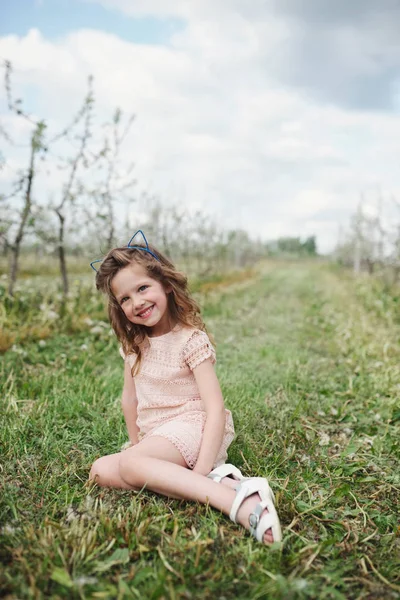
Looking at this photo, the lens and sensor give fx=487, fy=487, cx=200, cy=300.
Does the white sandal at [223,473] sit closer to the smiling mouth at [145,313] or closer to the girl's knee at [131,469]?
the girl's knee at [131,469]

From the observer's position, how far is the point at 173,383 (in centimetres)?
218

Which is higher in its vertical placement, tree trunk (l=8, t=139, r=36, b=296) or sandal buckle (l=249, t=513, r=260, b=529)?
tree trunk (l=8, t=139, r=36, b=296)

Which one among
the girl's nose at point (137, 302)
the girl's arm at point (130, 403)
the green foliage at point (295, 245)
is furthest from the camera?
the green foliage at point (295, 245)

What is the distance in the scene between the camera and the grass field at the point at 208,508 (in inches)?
56.7

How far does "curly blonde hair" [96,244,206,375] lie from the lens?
214 centimetres

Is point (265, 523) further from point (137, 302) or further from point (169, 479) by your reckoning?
point (137, 302)

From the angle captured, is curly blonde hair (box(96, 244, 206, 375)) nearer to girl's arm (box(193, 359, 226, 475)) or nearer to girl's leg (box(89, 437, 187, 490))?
girl's arm (box(193, 359, 226, 475))

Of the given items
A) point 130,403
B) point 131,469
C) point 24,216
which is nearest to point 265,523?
point 131,469

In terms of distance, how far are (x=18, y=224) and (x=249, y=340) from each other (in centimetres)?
299

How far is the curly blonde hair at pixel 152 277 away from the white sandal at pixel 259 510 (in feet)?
2.48

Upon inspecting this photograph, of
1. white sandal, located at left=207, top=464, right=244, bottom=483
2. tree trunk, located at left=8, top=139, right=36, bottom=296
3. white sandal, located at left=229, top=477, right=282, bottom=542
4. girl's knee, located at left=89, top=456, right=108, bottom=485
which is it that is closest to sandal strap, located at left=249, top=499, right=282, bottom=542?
white sandal, located at left=229, top=477, right=282, bottom=542

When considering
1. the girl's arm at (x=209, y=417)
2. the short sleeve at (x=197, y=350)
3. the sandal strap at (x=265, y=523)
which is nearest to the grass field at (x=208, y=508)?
the sandal strap at (x=265, y=523)

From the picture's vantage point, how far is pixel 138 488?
1936 mm

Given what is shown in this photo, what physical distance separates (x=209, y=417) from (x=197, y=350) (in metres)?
0.30
